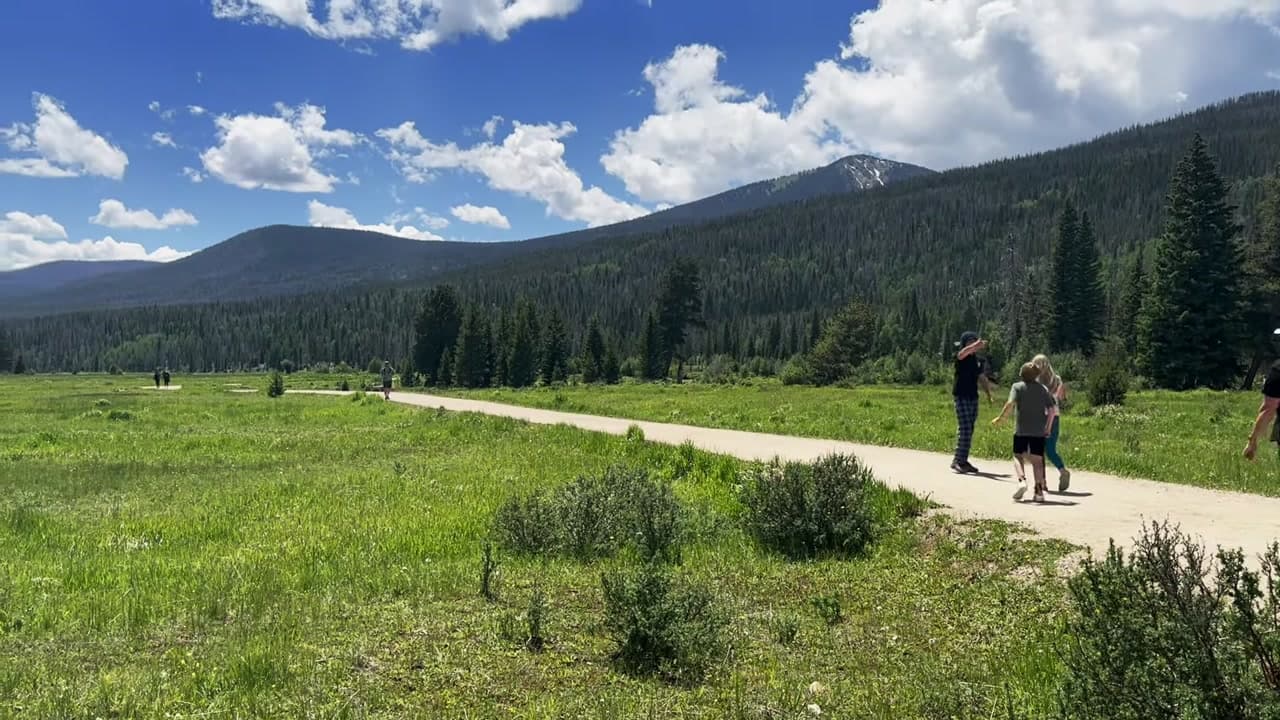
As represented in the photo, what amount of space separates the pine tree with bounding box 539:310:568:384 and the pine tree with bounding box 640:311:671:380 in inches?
365

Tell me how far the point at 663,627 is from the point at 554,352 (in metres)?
77.9

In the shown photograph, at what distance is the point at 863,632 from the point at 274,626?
4974 millimetres

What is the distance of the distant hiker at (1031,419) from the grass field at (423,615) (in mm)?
2369

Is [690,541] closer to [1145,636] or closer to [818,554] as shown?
[818,554]

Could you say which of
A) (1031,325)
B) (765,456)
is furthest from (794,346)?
(765,456)

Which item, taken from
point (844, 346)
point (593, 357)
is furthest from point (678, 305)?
point (844, 346)

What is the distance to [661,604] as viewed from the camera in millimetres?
5996

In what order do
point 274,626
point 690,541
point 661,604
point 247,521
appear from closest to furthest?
point 661,604 < point 274,626 < point 690,541 < point 247,521

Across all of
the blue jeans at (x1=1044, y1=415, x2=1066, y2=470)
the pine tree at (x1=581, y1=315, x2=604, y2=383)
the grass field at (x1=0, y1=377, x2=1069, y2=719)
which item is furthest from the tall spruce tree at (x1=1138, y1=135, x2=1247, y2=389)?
the pine tree at (x1=581, y1=315, x2=604, y2=383)

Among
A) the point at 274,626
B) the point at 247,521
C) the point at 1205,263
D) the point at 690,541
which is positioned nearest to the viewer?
the point at 274,626

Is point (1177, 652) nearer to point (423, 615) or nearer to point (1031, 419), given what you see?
point (423, 615)

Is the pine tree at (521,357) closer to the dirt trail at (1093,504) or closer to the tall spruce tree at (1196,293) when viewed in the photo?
the tall spruce tree at (1196,293)

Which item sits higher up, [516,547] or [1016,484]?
[1016,484]

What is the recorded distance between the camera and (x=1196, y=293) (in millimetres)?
45781
